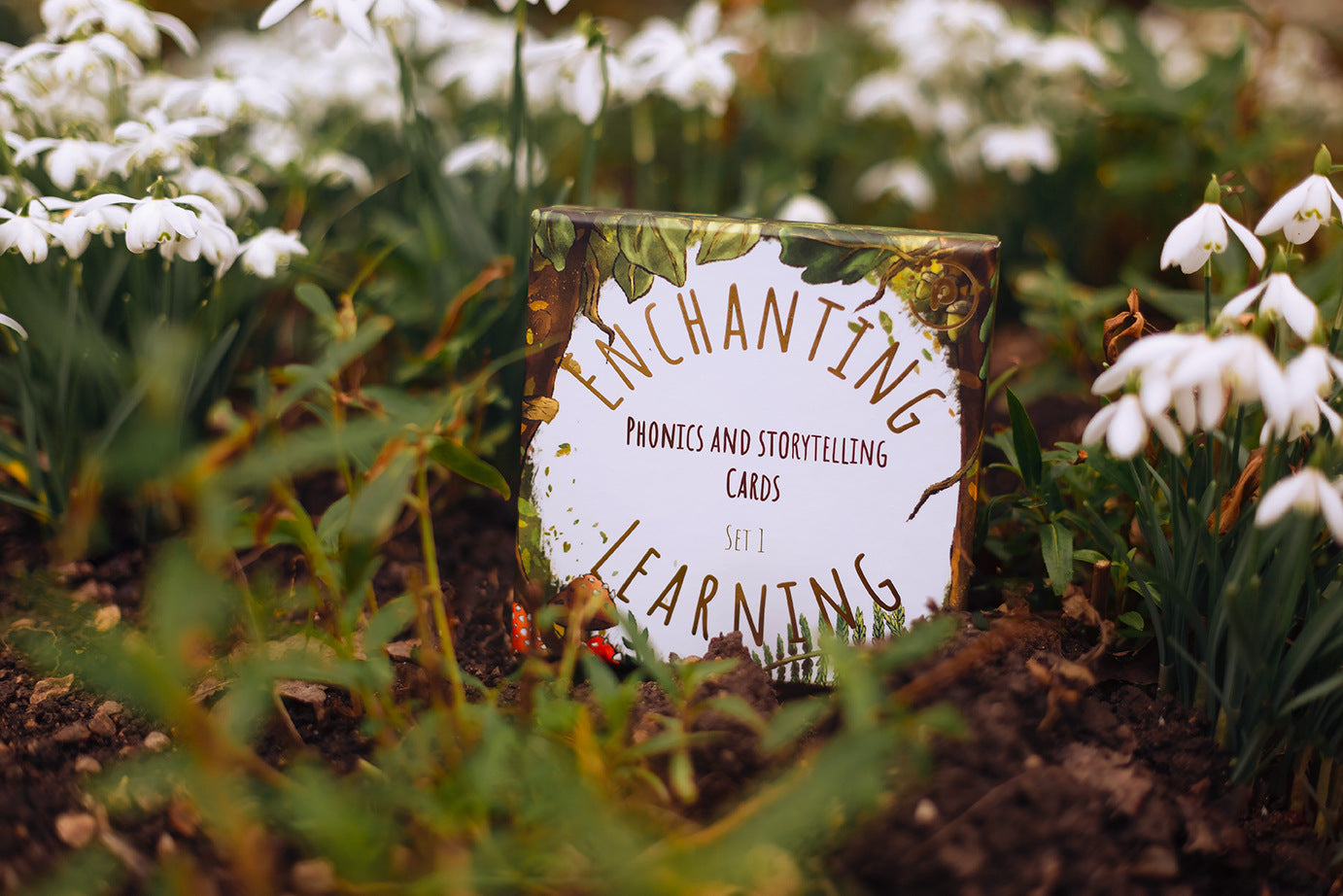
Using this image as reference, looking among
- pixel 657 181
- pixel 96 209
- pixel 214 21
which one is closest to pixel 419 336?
pixel 96 209

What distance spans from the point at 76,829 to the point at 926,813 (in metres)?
0.60

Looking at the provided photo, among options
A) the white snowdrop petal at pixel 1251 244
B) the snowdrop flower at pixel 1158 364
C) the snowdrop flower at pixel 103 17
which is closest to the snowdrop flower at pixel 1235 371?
the snowdrop flower at pixel 1158 364

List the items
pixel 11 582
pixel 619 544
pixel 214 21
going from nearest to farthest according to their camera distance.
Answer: pixel 619 544, pixel 11 582, pixel 214 21

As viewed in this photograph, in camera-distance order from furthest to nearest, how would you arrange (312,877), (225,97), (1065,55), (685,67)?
1. (1065,55)
2. (685,67)
3. (225,97)
4. (312,877)

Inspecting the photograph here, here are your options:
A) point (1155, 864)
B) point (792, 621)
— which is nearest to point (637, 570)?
point (792, 621)

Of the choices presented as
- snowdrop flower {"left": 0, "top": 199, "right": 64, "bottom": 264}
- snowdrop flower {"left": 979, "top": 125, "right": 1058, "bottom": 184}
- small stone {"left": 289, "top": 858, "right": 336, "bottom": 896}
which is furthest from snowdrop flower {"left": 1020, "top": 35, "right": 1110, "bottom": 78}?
small stone {"left": 289, "top": 858, "right": 336, "bottom": 896}

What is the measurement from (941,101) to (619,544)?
→ 145 cm

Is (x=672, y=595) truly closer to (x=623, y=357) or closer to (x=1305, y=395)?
(x=623, y=357)

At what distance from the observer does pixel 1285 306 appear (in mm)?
612

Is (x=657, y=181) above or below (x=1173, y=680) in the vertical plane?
above

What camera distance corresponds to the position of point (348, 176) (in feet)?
4.80

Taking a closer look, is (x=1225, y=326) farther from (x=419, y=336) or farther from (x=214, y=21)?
(x=214, y=21)

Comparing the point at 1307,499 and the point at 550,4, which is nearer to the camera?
the point at 1307,499

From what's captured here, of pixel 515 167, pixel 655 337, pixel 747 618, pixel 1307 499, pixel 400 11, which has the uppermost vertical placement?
pixel 400 11
